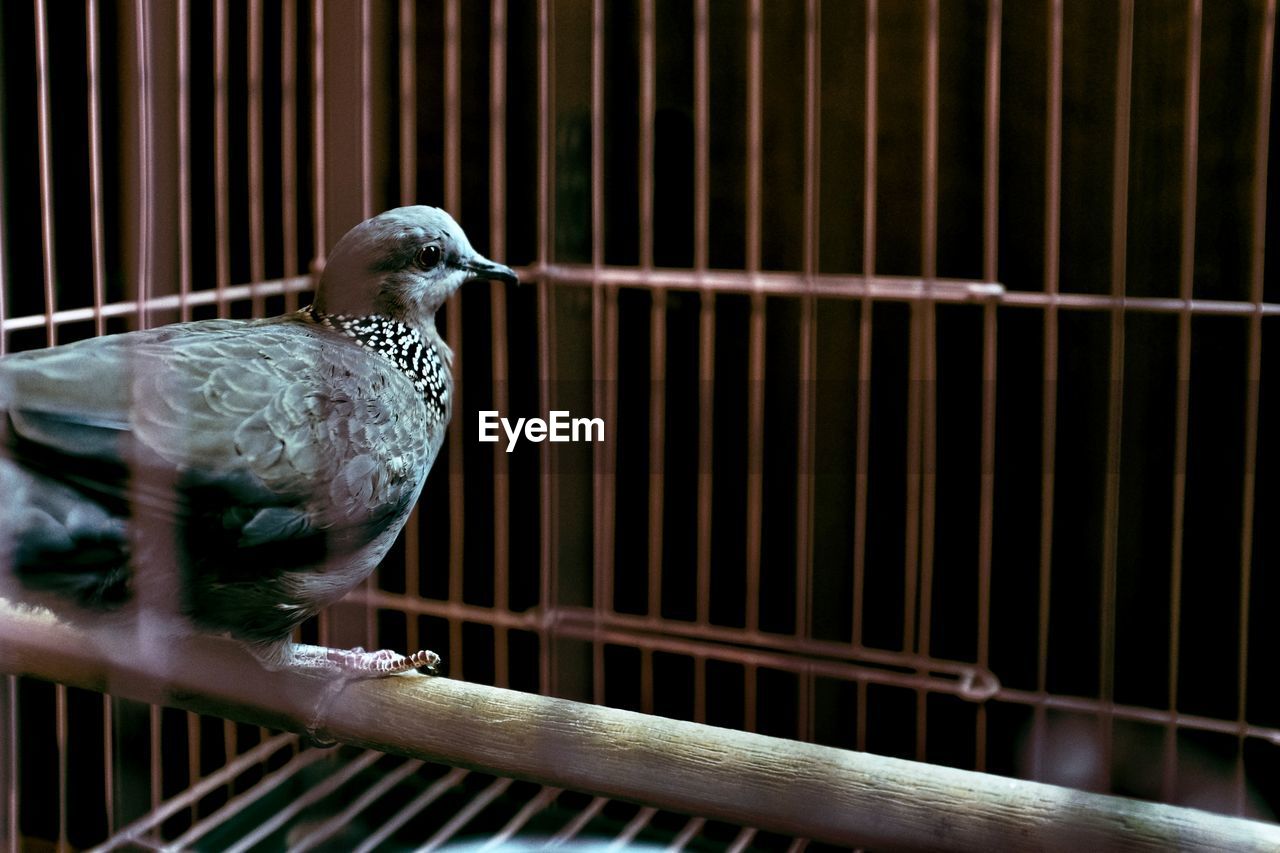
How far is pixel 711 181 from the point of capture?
1.18 m

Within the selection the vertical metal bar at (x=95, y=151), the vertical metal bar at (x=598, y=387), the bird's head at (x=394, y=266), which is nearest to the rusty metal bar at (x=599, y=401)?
the vertical metal bar at (x=598, y=387)

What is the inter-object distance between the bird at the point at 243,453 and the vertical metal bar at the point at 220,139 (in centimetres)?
20

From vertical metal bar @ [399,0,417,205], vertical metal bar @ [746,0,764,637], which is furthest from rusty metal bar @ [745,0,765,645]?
vertical metal bar @ [399,0,417,205]

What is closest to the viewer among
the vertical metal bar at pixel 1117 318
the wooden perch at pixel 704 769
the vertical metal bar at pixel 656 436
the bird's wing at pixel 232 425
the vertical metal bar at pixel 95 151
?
the wooden perch at pixel 704 769

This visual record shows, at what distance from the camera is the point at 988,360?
101cm

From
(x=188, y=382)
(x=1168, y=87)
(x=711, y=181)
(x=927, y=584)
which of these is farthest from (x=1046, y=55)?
(x=188, y=382)

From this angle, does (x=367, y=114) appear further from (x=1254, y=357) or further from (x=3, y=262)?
(x=1254, y=357)

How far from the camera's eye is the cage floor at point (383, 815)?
1126mm

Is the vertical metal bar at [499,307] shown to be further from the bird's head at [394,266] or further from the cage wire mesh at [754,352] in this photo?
the bird's head at [394,266]

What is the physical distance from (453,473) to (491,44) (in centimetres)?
37

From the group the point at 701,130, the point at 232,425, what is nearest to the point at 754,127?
the point at 701,130

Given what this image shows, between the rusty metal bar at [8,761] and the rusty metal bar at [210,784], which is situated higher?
the rusty metal bar at [8,761]

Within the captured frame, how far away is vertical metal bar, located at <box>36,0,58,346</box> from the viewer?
84cm

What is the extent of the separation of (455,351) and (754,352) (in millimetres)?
258
